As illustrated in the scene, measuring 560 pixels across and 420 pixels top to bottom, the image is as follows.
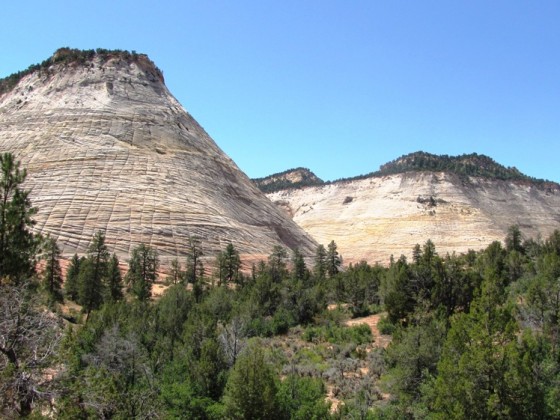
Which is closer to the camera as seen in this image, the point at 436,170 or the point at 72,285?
the point at 72,285

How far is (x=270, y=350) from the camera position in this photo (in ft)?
88.5

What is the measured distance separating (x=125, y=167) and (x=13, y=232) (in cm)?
5137

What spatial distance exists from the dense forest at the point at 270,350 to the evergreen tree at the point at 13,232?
0.04 metres


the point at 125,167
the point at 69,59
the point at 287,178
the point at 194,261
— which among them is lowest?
the point at 194,261

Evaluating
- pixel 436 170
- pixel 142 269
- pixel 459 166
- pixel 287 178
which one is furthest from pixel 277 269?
pixel 287 178

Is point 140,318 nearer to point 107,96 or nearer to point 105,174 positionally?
point 105,174

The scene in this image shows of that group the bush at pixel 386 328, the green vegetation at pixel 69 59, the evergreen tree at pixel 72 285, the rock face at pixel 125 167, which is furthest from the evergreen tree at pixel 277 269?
the green vegetation at pixel 69 59

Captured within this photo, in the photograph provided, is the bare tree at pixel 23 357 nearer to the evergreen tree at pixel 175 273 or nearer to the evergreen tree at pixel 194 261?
the evergreen tree at pixel 194 261

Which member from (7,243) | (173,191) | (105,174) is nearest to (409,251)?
(173,191)

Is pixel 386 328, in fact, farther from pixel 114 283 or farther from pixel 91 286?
pixel 114 283

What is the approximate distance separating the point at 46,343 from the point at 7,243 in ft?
14.6

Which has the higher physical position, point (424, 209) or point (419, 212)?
point (424, 209)

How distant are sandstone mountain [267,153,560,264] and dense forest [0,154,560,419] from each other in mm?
52077

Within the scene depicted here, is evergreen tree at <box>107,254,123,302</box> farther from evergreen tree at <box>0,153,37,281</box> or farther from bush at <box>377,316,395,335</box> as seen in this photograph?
evergreen tree at <box>0,153,37,281</box>
